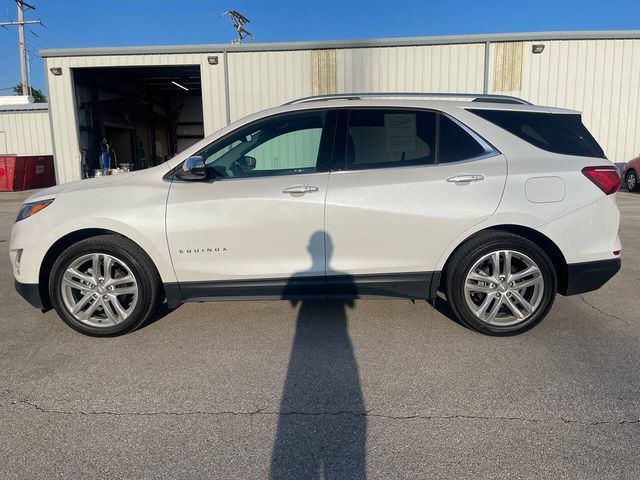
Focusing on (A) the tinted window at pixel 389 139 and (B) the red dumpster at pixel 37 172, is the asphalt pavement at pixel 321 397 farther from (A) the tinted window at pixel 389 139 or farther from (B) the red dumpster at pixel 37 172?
(B) the red dumpster at pixel 37 172

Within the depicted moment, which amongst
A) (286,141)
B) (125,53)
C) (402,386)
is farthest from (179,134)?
(402,386)

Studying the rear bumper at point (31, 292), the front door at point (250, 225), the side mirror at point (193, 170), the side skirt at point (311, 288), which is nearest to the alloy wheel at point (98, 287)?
the rear bumper at point (31, 292)

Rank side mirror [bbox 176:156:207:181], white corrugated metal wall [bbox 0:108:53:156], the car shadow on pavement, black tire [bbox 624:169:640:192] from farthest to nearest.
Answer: white corrugated metal wall [bbox 0:108:53:156] → black tire [bbox 624:169:640:192] → side mirror [bbox 176:156:207:181] → the car shadow on pavement

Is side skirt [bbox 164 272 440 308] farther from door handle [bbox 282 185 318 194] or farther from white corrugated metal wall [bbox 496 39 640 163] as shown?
white corrugated metal wall [bbox 496 39 640 163]

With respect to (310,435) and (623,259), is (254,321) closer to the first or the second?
(310,435)

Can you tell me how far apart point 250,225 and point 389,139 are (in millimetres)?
1319

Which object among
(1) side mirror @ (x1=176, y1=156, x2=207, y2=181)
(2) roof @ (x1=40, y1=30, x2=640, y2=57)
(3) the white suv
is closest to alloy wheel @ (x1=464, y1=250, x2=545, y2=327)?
(3) the white suv

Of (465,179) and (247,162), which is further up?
(247,162)

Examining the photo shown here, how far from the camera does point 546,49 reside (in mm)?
12820

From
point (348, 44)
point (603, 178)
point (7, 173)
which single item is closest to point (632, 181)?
point (348, 44)

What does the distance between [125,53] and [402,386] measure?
13.8 m

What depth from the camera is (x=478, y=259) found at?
3.65 meters

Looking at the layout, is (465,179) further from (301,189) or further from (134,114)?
(134,114)

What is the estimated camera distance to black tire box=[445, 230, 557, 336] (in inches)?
143
